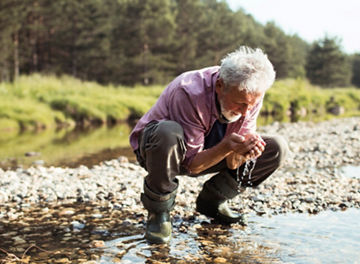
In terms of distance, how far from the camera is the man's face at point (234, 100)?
2.62 meters

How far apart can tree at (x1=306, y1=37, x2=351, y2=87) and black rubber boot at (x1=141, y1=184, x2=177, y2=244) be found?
48.1 meters

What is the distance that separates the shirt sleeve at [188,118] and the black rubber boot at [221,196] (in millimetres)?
577

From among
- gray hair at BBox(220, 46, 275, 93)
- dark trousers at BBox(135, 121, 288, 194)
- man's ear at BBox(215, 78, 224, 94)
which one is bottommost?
dark trousers at BBox(135, 121, 288, 194)

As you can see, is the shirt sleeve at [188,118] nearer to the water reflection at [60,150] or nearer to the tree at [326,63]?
the water reflection at [60,150]

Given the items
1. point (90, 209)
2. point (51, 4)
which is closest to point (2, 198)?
point (90, 209)

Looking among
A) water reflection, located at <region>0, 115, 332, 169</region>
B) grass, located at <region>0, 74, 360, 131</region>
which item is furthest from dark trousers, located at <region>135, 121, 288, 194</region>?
grass, located at <region>0, 74, 360, 131</region>

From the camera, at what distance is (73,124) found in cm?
1658

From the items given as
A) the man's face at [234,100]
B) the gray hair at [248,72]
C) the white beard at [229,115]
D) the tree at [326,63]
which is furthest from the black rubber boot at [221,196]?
the tree at [326,63]

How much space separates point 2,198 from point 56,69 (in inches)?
1187

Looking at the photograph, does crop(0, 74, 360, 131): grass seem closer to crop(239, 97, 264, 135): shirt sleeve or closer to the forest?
the forest

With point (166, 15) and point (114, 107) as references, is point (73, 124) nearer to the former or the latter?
point (114, 107)

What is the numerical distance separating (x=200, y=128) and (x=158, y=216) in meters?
0.71

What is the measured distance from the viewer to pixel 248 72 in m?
2.57

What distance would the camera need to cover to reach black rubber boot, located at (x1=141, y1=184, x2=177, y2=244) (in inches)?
117
